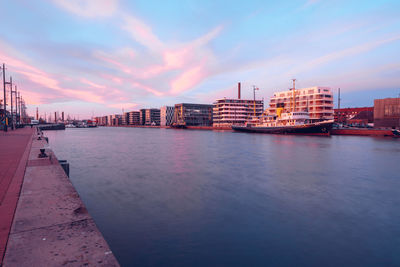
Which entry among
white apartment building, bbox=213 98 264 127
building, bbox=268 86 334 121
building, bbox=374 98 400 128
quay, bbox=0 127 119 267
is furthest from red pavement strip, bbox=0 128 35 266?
white apartment building, bbox=213 98 264 127

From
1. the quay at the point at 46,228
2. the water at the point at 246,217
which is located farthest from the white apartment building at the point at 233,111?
the quay at the point at 46,228

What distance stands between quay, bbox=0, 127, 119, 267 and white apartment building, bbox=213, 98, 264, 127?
14559 cm

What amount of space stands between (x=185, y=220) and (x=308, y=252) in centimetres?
486

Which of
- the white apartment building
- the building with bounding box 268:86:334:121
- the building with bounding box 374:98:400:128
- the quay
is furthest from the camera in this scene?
the white apartment building

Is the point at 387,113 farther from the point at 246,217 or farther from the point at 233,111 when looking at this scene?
the point at 246,217

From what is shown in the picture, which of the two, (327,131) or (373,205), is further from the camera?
(327,131)

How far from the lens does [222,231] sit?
8930 mm

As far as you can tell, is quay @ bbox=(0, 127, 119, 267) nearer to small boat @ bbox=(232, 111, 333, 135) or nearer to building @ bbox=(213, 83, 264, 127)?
small boat @ bbox=(232, 111, 333, 135)

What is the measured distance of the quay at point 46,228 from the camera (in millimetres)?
4047

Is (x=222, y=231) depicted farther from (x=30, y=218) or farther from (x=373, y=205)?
(x=373, y=205)

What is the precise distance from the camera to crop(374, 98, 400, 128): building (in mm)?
78500

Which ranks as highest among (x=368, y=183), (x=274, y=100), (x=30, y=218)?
(x=274, y=100)

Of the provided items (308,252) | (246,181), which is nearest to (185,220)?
(308,252)

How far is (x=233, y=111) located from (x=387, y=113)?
287ft
